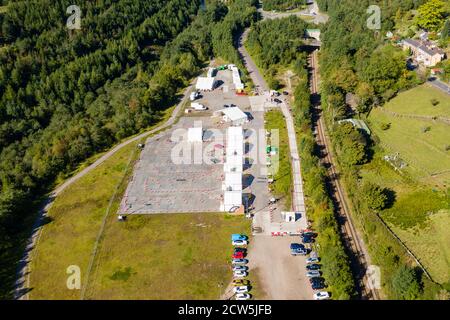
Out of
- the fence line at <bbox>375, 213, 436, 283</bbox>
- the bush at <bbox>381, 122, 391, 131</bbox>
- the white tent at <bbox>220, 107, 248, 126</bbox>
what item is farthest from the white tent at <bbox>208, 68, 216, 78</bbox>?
the fence line at <bbox>375, 213, 436, 283</bbox>

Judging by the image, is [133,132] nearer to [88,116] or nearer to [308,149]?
[88,116]

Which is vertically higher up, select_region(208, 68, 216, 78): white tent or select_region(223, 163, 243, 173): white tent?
select_region(208, 68, 216, 78): white tent

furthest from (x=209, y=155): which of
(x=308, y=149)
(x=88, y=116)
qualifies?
(x=88, y=116)

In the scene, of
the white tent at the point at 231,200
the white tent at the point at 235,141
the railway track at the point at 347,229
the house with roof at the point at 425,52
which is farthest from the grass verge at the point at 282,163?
the house with roof at the point at 425,52

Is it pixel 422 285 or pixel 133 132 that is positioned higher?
pixel 133 132

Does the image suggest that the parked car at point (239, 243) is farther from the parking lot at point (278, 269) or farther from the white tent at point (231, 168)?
the white tent at point (231, 168)

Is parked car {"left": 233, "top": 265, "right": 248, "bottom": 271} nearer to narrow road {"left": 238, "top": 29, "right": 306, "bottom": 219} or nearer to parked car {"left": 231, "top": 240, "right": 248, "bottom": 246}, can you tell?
parked car {"left": 231, "top": 240, "right": 248, "bottom": 246}

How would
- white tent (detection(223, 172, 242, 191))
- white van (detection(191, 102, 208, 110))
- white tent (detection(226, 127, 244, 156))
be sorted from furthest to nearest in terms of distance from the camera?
1. white van (detection(191, 102, 208, 110))
2. white tent (detection(226, 127, 244, 156))
3. white tent (detection(223, 172, 242, 191))
